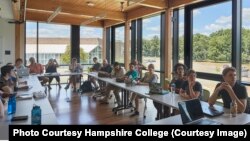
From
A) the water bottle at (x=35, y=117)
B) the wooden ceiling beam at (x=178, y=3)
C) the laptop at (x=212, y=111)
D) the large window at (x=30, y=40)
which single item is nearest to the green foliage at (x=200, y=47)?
the wooden ceiling beam at (x=178, y=3)

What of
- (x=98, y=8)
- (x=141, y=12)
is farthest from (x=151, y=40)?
(x=98, y=8)

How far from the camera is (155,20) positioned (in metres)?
6.53

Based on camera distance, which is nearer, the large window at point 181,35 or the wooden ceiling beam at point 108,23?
the large window at point 181,35

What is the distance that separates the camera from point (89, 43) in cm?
963

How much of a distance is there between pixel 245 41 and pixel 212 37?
780 millimetres

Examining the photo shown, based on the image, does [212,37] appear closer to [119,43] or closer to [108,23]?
[119,43]

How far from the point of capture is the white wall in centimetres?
745

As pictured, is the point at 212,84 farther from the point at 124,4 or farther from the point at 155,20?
the point at 124,4

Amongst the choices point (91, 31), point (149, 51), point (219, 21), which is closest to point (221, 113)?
point (219, 21)

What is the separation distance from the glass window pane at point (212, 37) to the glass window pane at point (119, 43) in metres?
3.80

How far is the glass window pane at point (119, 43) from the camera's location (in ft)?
27.8
